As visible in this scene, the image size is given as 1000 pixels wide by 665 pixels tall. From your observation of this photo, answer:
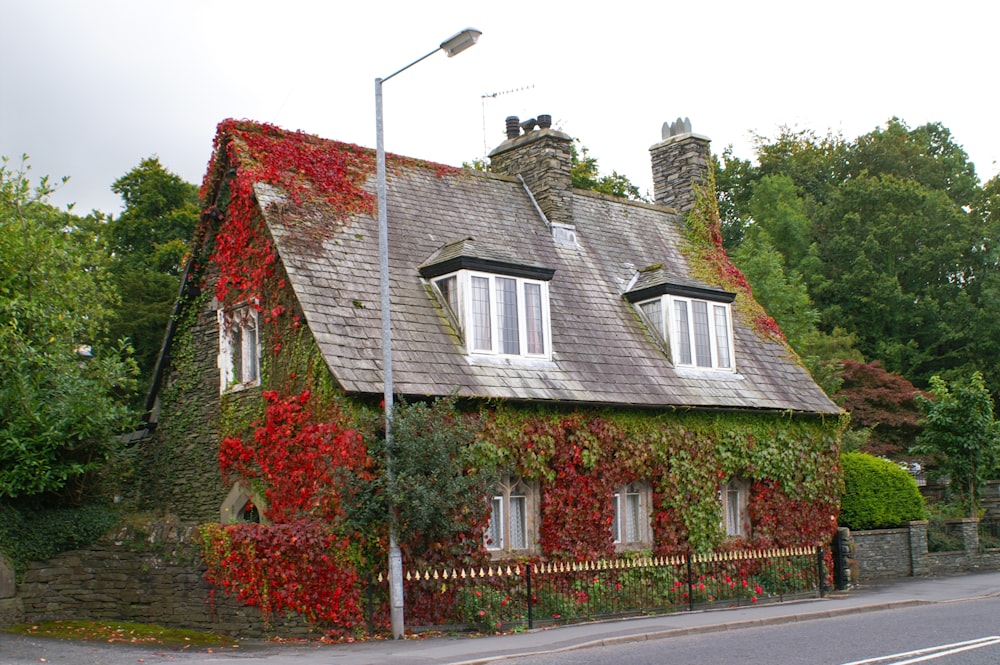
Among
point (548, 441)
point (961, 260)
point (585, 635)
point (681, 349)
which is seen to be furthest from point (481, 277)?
point (961, 260)

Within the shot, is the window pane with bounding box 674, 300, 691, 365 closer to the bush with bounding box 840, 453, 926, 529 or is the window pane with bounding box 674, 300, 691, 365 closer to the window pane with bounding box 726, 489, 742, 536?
the window pane with bounding box 726, 489, 742, 536

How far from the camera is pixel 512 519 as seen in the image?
1903 cm

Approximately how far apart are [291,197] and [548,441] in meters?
6.41

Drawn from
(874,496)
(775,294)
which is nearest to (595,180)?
(775,294)

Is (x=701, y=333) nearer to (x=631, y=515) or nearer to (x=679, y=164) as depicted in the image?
(x=631, y=515)

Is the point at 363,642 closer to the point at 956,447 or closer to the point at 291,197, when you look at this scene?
the point at 291,197

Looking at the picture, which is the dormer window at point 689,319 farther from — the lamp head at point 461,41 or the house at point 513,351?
the lamp head at point 461,41

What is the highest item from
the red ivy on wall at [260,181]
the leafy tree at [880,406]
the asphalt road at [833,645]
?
the red ivy on wall at [260,181]

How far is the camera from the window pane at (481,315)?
1914 cm

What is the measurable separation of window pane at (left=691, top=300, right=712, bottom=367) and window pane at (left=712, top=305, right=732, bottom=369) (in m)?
0.23

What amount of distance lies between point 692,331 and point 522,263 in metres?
4.77

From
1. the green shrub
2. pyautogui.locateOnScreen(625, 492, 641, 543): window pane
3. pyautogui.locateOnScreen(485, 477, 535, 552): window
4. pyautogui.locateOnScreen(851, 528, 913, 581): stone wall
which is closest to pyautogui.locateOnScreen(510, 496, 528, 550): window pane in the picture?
pyautogui.locateOnScreen(485, 477, 535, 552): window

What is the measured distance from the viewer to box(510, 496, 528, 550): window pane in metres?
19.0

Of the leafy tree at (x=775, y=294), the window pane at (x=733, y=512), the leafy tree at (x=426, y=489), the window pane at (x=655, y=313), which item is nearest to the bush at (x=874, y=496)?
the window pane at (x=733, y=512)
